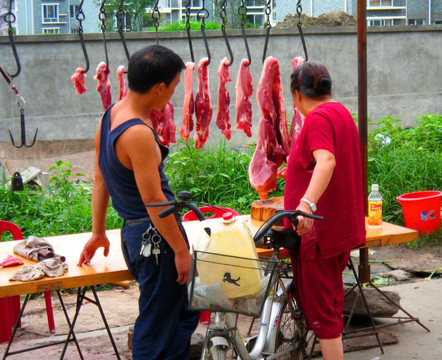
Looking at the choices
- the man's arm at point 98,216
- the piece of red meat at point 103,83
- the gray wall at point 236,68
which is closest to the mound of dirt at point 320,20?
the gray wall at point 236,68

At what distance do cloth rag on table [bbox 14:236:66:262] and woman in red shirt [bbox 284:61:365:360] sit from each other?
132cm

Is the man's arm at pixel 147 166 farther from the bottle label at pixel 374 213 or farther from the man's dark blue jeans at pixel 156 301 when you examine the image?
the bottle label at pixel 374 213

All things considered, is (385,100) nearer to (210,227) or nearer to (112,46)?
(112,46)

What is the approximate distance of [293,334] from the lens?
12.0 ft

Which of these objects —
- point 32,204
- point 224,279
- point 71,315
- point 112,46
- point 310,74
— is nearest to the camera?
point 224,279

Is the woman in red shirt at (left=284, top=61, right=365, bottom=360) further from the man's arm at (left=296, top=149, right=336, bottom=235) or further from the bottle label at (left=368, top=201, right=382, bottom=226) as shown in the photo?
the bottle label at (left=368, top=201, right=382, bottom=226)

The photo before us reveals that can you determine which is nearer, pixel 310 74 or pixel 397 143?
pixel 310 74

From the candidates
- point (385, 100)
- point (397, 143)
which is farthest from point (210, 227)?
→ point (385, 100)

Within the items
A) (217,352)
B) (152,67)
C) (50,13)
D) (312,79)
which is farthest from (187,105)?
(50,13)

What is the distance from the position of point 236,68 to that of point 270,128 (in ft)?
18.4

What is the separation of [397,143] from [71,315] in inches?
205

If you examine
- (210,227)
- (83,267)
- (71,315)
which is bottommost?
(71,315)

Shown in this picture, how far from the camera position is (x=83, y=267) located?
3.49 metres

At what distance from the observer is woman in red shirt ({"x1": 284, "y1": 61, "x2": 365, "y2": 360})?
3.37 meters
